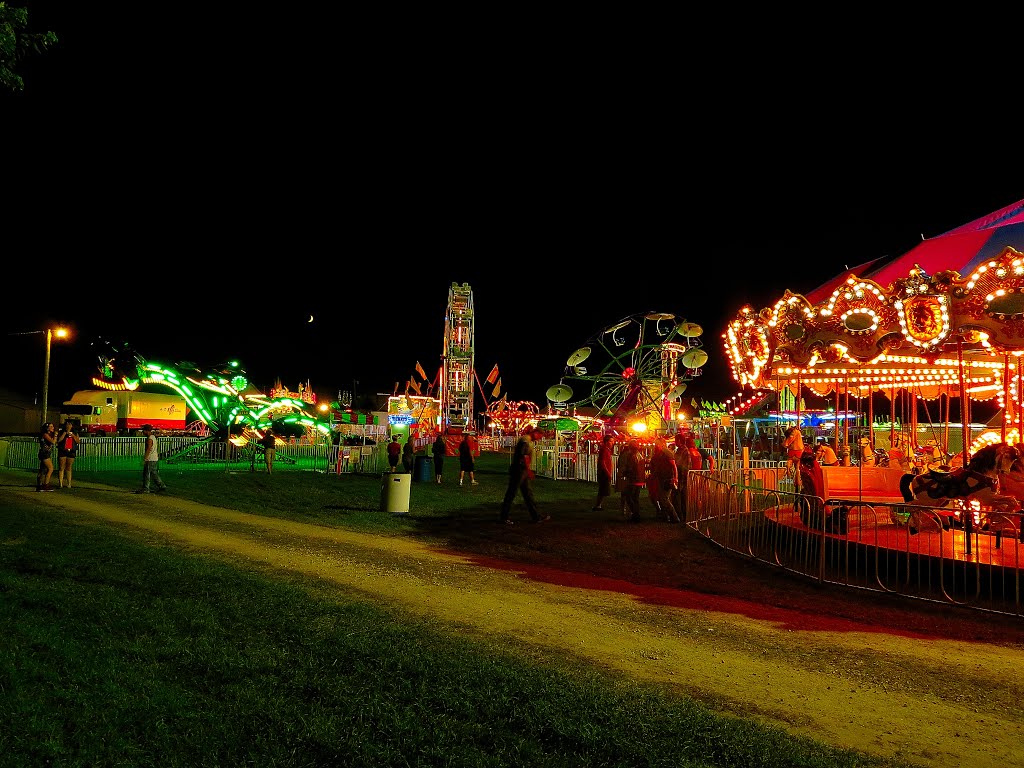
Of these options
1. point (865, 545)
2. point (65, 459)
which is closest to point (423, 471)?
point (65, 459)

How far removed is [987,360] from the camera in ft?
43.5

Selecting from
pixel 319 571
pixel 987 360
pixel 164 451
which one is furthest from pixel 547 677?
pixel 164 451

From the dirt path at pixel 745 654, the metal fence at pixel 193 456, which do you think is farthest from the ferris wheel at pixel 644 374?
the dirt path at pixel 745 654

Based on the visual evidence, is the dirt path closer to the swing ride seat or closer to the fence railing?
the fence railing

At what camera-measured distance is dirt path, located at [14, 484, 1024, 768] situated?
13.1ft

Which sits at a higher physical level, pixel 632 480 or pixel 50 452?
pixel 50 452

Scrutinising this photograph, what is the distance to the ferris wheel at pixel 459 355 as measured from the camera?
175 feet

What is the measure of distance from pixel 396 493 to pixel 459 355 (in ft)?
133

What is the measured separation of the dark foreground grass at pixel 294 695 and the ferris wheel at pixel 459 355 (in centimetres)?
4627

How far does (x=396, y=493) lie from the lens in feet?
44.7

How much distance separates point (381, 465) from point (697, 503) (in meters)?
14.7

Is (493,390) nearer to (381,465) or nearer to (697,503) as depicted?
(381,465)

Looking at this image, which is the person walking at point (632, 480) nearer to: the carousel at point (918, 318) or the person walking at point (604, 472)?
the person walking at point (604, 472)

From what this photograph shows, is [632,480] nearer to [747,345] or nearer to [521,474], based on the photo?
[521,474]
